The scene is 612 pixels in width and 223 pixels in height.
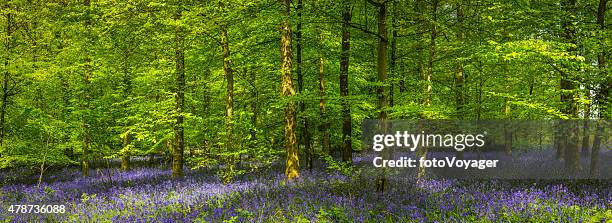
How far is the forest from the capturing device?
8188 millimetres

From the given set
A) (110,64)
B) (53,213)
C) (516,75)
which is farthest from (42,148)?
(516,75)

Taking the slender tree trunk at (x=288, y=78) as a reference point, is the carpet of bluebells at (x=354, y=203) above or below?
below

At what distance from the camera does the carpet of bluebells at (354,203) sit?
7117mm

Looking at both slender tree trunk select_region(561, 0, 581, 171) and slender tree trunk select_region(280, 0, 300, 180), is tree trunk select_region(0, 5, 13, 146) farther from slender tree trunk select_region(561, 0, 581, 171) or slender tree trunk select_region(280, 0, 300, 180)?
slender tree trunk select_region(561, 0, 581, 171)

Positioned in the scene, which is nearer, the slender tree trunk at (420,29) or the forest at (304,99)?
the forest at (304,99)

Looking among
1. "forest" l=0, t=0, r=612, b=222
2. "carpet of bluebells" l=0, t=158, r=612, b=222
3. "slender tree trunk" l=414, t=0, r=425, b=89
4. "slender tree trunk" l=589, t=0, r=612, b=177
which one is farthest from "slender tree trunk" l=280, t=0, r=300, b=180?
"slender tree trunk" l=589, t=0, r=612, b=177

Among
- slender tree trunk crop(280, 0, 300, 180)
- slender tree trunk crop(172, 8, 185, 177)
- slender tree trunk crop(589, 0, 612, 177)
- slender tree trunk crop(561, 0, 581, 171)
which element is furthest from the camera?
slender tree trunk crop(172, 8, 185, 177)

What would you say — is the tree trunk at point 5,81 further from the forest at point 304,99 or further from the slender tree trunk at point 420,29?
the slender tree trunk at point 420,29

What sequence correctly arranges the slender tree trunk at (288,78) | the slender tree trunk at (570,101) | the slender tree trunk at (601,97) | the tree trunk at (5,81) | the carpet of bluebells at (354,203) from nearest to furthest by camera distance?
the carpet of bluebells at (354,203)
the slender tree trunk at (601,97)
the slender tree trunk at (288,78)
the slender tree trunk at (570,101)
the tree trunk at (5,81)

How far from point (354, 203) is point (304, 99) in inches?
106

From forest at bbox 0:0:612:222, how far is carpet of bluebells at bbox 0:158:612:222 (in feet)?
0.17

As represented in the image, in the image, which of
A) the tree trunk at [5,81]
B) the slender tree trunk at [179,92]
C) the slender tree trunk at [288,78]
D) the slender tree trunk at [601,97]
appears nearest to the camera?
the slender tree trunk at [601,97]

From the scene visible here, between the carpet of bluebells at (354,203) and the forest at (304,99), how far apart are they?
51 millimetres

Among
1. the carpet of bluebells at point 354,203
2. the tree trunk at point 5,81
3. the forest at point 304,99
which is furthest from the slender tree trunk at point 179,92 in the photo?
the tree trunk at point 5,81
